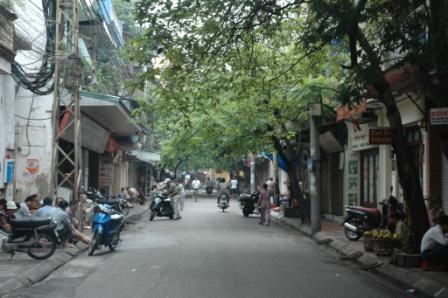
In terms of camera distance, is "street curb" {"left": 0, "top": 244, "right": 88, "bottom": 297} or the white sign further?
the white sign

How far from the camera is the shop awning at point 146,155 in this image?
157ft

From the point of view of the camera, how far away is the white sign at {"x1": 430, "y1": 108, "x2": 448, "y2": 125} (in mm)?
9859

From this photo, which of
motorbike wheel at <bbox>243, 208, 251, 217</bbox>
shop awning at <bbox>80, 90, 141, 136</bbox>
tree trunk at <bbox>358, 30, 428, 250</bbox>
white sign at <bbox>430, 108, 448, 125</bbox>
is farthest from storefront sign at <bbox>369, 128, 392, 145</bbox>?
motorbike wheel at <bbox>243, 208, 251, 217</bbox>

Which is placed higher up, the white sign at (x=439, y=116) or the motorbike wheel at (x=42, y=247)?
the white sign at (x=439, y=116)

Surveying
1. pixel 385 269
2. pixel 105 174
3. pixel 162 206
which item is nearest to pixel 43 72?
pixel 162 206

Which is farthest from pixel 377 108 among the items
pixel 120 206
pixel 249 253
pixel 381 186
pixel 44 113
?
pixel 44 113

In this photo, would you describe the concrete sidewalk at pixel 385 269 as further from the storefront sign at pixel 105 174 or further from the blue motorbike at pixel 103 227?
the storefront sign at pixel 105 174

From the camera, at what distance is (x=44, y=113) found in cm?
2173

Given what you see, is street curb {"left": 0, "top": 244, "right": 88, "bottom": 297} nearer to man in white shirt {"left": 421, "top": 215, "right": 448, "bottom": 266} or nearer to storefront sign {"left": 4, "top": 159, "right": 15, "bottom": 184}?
storefront sign {"left": 4, "top": 159, "right": 15, "bottom": 184}

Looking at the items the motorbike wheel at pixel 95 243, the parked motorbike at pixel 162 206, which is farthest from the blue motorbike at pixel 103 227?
the parked motorbike at pixel 162 206

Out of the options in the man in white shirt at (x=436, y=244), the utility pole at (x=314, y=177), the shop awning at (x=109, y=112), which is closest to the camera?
the man in white shirt at (x=436, y=244)

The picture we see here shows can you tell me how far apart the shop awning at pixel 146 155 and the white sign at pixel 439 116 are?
127 ft

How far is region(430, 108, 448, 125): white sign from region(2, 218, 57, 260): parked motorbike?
7.78 m

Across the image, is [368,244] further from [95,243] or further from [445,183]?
[95,243]
